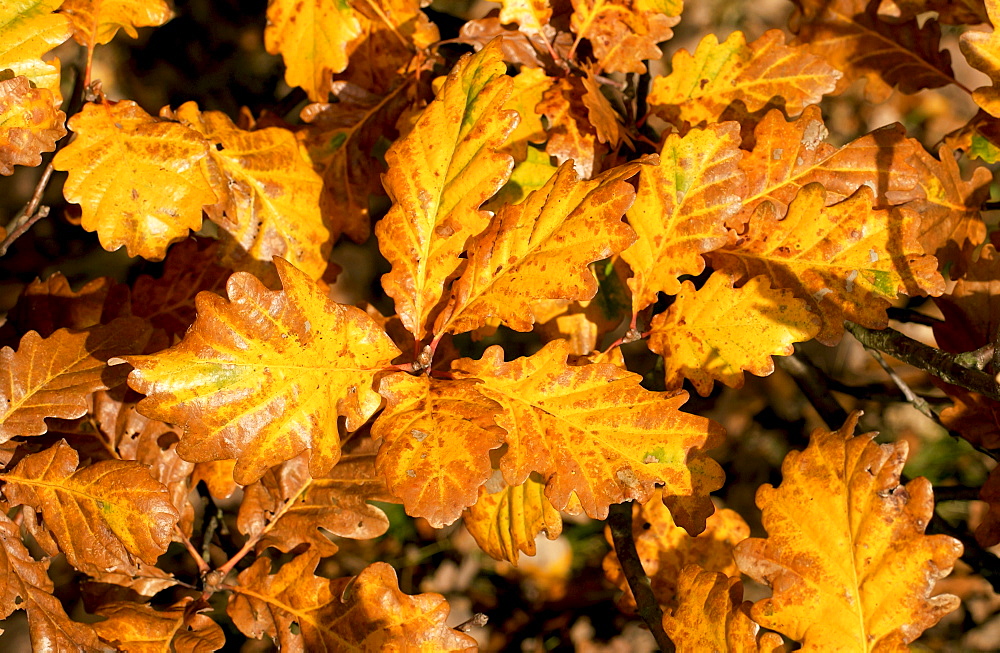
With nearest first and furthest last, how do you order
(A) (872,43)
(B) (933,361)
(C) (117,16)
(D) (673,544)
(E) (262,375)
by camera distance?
(E) (262,375), (B) (933,361), (C) (117,16), (D) (673,544), (A) (872,43)

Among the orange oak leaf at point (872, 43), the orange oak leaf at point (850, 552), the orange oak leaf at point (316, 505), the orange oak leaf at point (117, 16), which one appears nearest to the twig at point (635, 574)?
the orange oak leaf at point (850, 552)

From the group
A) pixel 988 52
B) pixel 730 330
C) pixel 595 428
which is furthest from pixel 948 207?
pixel 595 428

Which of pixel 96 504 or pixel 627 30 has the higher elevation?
pixel 627 30

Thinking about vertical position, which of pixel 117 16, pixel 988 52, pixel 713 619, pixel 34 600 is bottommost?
pixel 713 619

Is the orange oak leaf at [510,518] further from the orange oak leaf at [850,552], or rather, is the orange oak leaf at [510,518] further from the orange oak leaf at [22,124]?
the orange oak leaf at [22,124]

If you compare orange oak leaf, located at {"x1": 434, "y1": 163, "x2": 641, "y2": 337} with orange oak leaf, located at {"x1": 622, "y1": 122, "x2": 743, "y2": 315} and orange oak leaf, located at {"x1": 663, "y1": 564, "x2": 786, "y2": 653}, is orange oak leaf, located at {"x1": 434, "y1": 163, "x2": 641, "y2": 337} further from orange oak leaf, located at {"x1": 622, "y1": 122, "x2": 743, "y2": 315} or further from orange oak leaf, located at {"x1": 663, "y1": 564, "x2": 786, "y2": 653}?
orange oak leaf, located at {"x1": 663, "y1": 564, "x2": 786, "y2": 653}

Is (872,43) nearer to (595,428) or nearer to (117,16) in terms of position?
(595,428)

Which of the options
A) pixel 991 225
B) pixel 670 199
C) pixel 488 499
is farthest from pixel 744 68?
pixel 991 225
